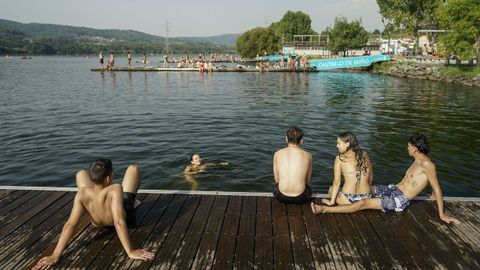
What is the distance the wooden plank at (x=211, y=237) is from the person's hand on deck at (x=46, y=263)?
2.03 m

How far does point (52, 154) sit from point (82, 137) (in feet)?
8.82

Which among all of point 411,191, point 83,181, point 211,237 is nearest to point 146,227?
point 211,237

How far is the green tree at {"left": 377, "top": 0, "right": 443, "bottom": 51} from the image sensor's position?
6575 cm

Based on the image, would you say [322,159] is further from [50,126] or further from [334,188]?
[50,126]

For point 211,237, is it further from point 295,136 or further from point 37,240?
point 37,240

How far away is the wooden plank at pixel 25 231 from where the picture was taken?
5516 mm

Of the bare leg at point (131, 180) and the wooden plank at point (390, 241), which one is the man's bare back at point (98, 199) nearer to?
the bare leg at point (131, 180)

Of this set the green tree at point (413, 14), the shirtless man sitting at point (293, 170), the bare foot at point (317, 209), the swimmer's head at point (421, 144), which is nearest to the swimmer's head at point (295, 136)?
the shirtless man sitting at point (293, 170)

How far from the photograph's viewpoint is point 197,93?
1316 inches

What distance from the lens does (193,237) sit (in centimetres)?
591

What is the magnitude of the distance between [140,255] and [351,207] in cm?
393

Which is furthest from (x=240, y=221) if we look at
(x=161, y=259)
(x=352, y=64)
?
(x=352, y=64)

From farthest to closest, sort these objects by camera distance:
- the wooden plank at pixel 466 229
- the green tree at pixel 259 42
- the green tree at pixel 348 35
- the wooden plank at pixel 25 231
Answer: the green tree at pixel 259 42, the green tree at pixel 348 35, the wooden plank at pixel 466 229, the wooden plank at pixel 25 231

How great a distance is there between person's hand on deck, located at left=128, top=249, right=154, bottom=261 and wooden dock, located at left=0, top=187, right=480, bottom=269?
9 cm
